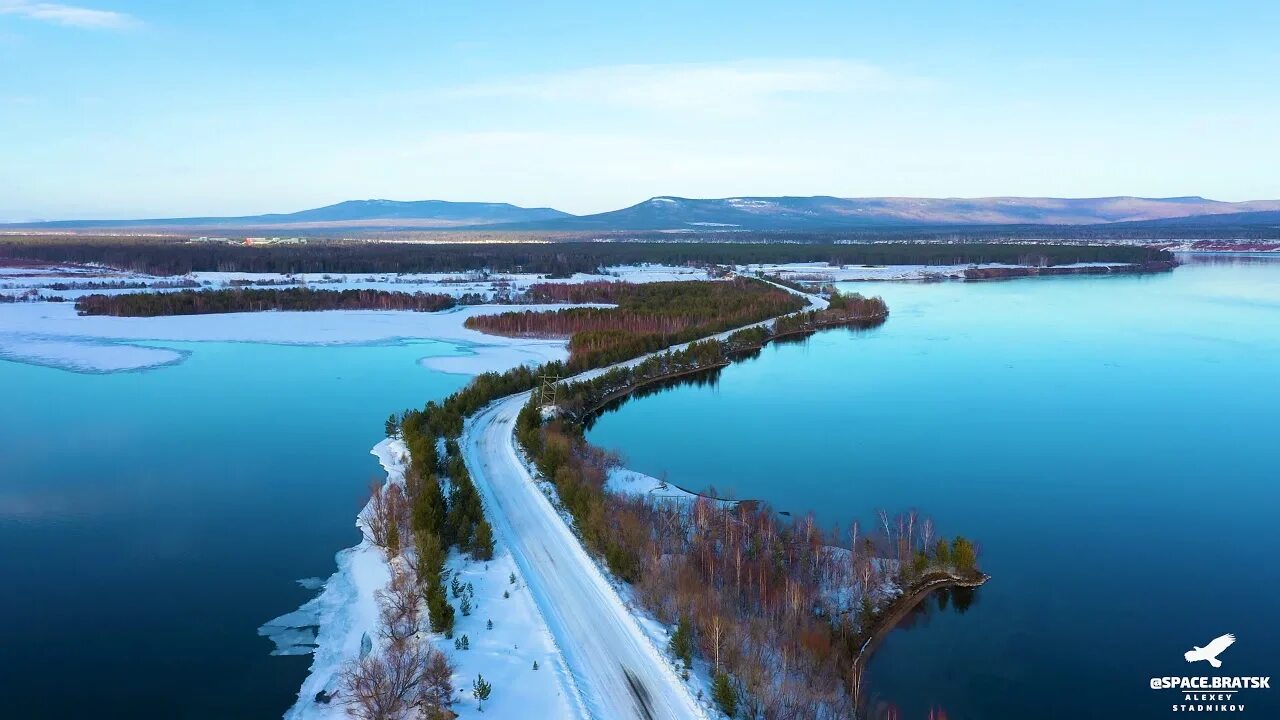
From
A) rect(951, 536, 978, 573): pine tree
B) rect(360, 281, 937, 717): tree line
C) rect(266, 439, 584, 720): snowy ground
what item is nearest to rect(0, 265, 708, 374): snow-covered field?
rect(360, 281, 937, 717): tree line

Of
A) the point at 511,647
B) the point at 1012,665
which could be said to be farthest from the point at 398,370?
the point at 1012,665

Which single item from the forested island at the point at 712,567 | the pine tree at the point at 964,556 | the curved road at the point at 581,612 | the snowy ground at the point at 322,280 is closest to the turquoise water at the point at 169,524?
the forested island at the point at 712,567

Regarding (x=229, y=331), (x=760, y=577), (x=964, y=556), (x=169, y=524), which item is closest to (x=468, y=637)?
(x=760, y=577)

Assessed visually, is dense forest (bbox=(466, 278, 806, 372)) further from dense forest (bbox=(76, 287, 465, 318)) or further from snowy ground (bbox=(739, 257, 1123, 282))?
snowy ground (bbox=(739, 257, 1123, 282))

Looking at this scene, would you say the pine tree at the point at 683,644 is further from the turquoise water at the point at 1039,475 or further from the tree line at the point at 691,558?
the turquoise water at the point at 1039,475

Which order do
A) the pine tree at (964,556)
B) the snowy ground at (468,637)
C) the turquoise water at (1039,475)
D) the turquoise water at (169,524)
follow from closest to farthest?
the snowy ground at (468,637) < the turquoise water at (169,524) < the turquoise water at (1039,475) < the pine tree at (964,556)
